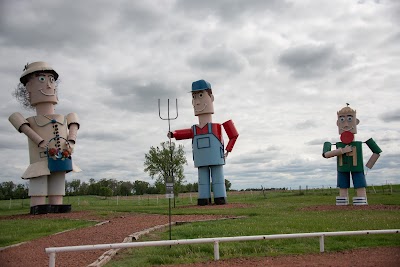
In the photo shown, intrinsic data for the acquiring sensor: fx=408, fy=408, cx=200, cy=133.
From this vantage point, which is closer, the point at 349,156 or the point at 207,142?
the point at 349,156

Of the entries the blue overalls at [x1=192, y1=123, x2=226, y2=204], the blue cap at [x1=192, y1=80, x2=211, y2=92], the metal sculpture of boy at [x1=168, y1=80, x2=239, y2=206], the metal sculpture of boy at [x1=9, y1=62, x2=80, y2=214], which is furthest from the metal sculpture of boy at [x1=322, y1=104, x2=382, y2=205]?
the metal sculpture of boy at [x1=9, y1=62, x2=80, y2=214]

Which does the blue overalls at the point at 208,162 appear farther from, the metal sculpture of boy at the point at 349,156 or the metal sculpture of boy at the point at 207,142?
the metal sculpture of boy at the point at 349,156

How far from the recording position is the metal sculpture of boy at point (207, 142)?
75.9 feet

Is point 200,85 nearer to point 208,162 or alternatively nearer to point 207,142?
point 207,142

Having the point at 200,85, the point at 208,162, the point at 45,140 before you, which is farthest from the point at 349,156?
the point at 45,140

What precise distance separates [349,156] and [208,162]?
7.49 metres

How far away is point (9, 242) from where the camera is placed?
440 inches

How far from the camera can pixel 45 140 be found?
798 inches

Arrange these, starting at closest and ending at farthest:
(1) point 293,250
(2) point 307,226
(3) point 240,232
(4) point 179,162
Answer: (1) point 293,250, (3) point 240,232, (2) point 307,226, (4) point 179,162

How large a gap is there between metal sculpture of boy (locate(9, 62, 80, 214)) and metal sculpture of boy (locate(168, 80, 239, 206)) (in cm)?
652

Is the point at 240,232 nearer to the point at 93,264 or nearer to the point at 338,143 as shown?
the point at 93,264

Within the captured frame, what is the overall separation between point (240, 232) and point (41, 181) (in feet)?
42.4

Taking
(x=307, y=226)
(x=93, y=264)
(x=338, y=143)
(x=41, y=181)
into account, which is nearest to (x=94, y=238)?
(x=93, y=264)

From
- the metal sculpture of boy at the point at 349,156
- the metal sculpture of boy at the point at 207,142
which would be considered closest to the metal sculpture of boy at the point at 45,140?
the metal sculpture of boy at the point at 207,142
